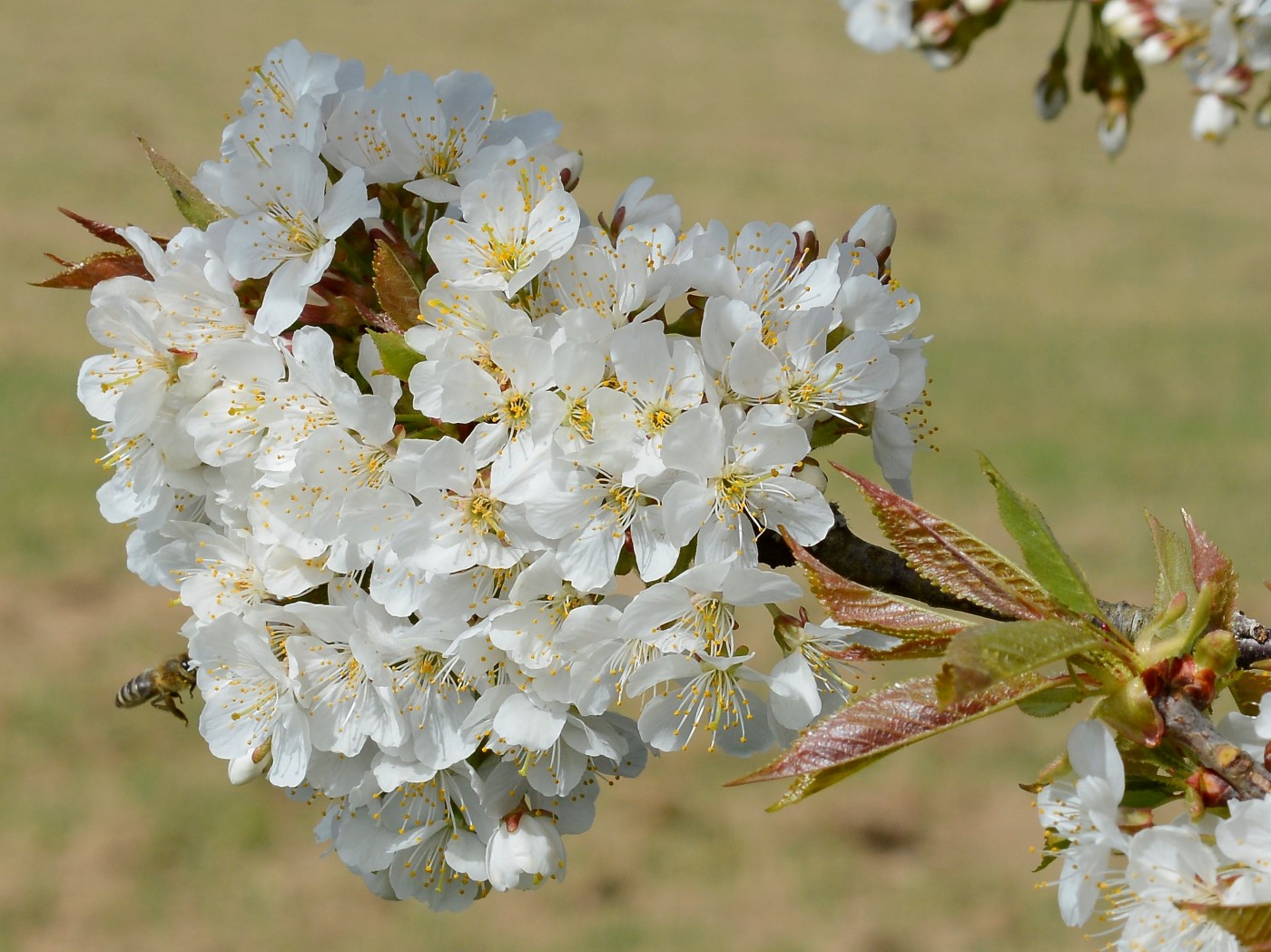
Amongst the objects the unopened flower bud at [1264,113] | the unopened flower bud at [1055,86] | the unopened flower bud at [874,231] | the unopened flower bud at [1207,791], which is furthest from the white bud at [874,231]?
the unopened flower bud at [1055,86]

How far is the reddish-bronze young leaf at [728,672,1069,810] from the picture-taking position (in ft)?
3.53

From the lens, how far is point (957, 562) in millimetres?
1183

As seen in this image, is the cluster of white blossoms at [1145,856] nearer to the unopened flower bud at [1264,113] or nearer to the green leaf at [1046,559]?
the green leaf at [1046,559]

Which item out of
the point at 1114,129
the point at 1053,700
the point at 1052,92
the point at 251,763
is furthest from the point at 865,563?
the point at 1052,92

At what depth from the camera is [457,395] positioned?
118 cm

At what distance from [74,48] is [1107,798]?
54.6 feet

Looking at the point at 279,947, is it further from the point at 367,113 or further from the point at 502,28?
the point at 502,28

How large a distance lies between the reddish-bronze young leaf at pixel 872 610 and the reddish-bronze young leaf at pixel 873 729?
49 mm

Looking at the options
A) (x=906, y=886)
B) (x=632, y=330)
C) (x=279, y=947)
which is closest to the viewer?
(x=632, y=330)

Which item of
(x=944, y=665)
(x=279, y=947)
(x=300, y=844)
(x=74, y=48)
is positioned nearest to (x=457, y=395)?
(x=944, y=665)

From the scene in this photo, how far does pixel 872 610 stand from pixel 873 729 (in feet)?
0.37

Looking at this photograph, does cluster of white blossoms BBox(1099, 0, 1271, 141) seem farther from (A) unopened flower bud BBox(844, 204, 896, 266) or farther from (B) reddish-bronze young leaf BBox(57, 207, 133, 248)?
(B) reddish-bronze young leaf BBox(57, 207, 133, 248)

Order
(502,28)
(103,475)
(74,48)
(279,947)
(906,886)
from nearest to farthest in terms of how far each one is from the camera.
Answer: (279,947), (906,886), (103,475), (74,48), (502,28)

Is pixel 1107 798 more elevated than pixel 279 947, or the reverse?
pixel 1107 798
